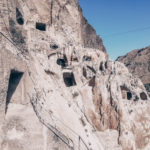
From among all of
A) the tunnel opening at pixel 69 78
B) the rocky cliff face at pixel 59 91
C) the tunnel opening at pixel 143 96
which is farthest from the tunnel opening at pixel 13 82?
the tunnel opening at pixel 143 96

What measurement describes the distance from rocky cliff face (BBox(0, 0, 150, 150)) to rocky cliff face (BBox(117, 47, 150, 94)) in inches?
1153

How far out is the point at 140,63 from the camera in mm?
48844

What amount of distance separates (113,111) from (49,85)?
22.1ft

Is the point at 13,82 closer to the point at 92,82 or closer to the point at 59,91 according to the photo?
the point at 59,91

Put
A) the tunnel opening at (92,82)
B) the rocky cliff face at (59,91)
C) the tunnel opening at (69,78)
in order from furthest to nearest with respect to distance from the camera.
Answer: the tunnel opening at (69,78)
the tunnel opening at (92,82)
the rocky cliff face at (59,91)

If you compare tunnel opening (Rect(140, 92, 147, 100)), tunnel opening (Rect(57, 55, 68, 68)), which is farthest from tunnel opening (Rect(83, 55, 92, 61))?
tunnel opening (Rect(140, 92, 147, 100))

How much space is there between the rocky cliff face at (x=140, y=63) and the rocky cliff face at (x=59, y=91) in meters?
29.3

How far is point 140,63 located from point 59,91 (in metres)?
42.7

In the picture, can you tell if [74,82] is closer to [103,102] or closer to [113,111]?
[103,102]

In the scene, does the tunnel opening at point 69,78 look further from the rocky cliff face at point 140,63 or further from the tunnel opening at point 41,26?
the rocky cliff face at point 140,63

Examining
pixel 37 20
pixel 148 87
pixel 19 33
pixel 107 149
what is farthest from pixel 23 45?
pixel 148 87

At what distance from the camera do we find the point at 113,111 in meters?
14.5

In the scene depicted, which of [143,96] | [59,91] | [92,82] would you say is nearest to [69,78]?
[92,82]

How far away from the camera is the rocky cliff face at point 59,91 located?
734 centimetres
